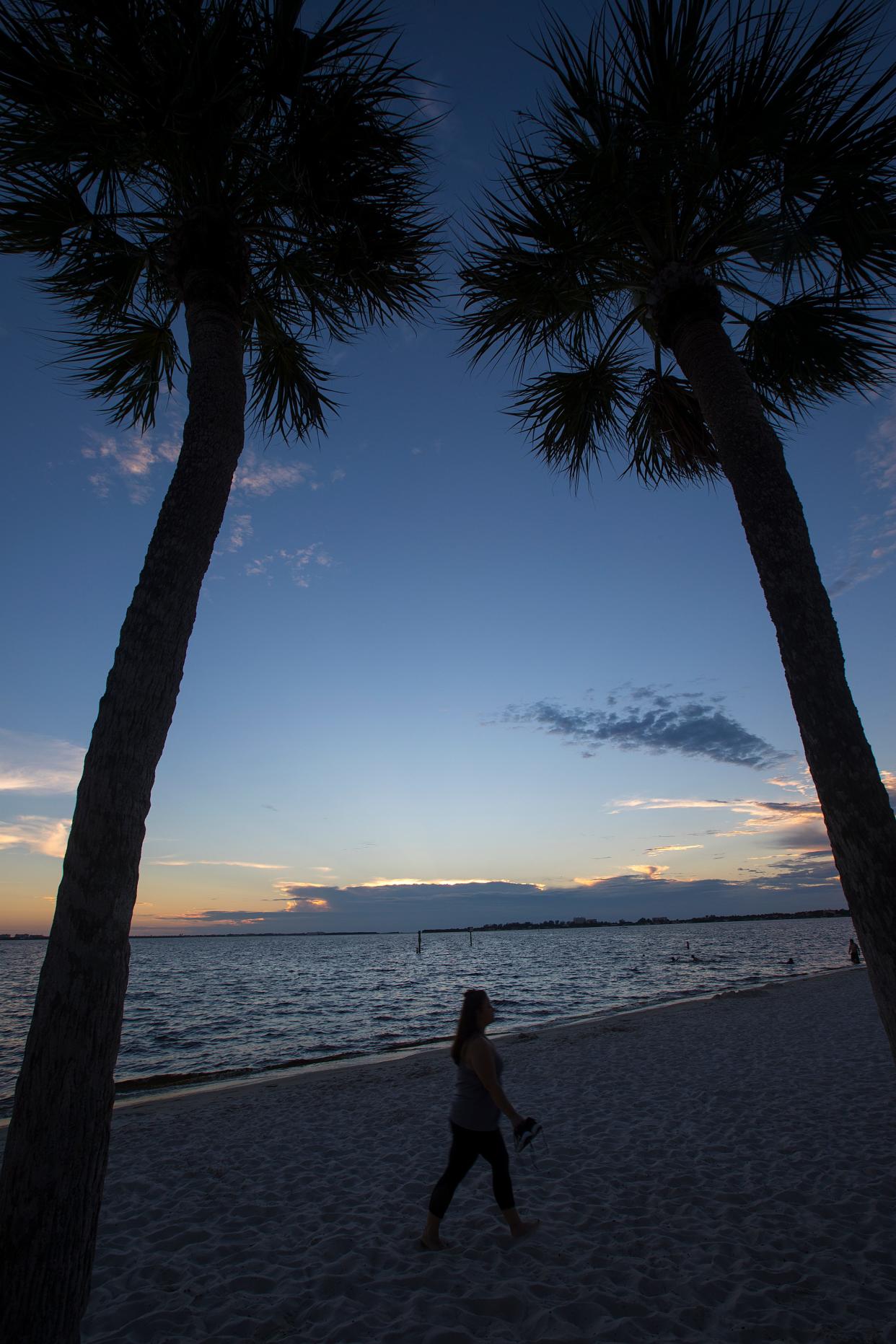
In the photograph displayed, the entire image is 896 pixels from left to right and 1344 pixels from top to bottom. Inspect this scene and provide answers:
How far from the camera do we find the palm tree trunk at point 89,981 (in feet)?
7.47

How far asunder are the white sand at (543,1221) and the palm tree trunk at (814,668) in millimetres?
2415

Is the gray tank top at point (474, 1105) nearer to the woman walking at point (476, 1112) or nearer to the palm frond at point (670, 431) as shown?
the woman walking at point (476, 1112)

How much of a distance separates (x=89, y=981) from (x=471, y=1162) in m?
2.97

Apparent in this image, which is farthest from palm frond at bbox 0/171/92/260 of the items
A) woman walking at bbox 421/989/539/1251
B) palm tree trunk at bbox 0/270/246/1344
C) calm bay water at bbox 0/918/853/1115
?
calm bay water at bbox 0/918/853/1115

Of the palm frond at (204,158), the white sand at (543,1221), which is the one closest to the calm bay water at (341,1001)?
the white sand at (543,1221)

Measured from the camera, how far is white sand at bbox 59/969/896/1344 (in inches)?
144

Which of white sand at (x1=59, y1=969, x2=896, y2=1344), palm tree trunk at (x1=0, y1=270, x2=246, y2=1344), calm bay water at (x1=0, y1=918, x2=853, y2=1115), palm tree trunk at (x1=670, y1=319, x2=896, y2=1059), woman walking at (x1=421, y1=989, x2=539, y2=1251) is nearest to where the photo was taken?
palm tree trunk at (x1=0, y1=270, x2=246, y2=1344)

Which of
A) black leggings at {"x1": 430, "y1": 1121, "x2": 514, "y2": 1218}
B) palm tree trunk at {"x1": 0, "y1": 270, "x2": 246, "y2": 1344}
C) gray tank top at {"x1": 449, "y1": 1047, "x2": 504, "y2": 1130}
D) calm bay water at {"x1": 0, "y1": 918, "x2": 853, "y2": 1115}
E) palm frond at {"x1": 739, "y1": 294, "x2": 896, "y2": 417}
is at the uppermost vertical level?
palm frond at {"x1": 739, "y1": 294, "x2": 896, "y2": 417}

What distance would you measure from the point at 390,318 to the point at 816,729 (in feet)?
15.5

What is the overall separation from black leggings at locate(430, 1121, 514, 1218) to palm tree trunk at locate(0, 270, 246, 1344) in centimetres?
245

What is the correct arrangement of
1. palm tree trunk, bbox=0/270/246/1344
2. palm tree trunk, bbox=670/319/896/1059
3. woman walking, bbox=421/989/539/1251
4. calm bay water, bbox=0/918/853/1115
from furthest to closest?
calm bay water, bbox=0/918/853/1115, woman walking, bbox=421/989/539/1251, palm tree trunk, bbox=670/319/896/1059, palm tree trunk, bbox=0/270/246/1344

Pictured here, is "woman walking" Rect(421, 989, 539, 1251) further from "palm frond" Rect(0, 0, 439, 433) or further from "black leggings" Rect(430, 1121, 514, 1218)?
"palm frond" Rect(0, 0, 439, 433)

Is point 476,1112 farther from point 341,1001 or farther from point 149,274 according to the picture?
point 341,1001

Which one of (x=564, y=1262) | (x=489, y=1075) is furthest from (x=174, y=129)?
(x=564, y=1262)
